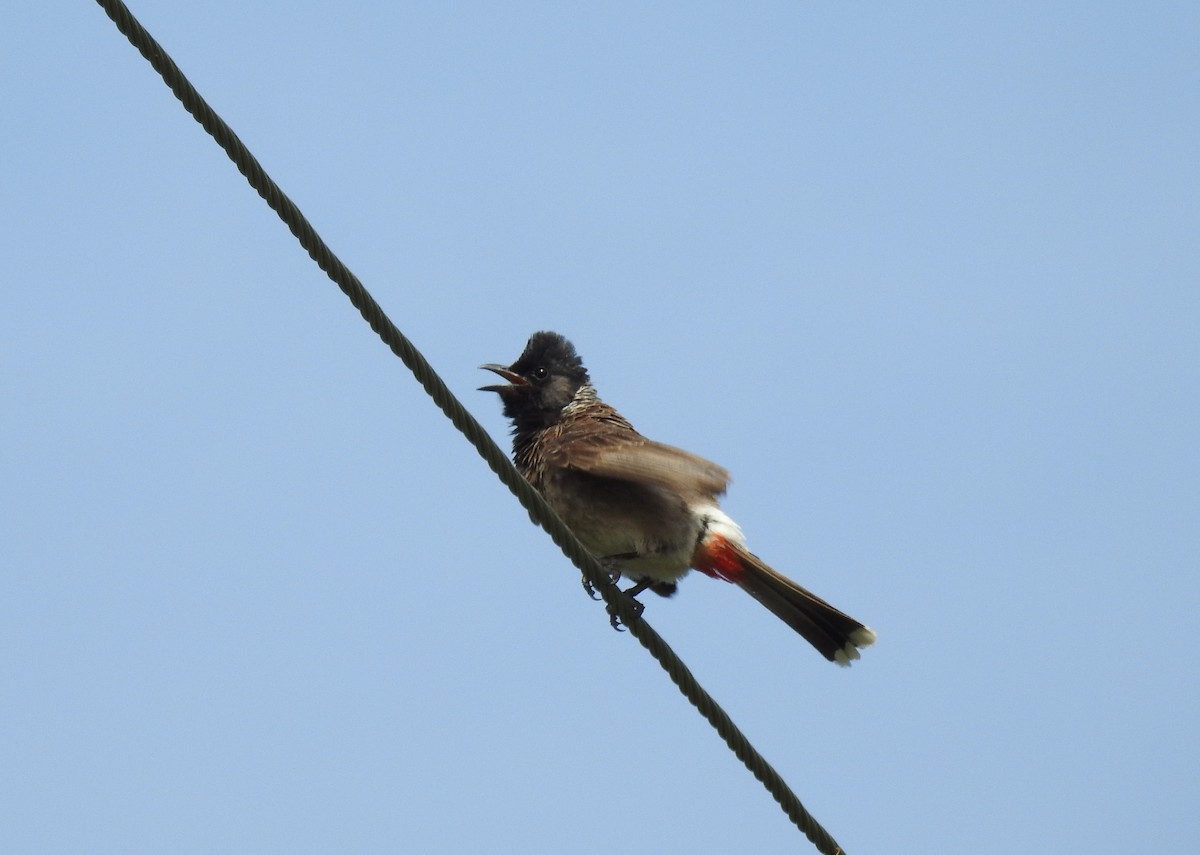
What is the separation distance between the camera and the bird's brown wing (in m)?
5.56

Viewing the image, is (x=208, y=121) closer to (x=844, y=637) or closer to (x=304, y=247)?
(x=304, y=247)

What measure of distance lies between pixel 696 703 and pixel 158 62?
236 centimetres

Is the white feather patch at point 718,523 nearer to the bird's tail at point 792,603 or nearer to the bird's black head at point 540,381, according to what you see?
the bird's tail at point 792,603

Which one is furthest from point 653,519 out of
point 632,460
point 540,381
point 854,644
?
point 540,381

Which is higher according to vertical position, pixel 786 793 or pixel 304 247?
pixel 304 247

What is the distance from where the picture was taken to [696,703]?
4238 mm

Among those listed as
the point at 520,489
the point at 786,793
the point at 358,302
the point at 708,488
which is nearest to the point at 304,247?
the point at 358,302

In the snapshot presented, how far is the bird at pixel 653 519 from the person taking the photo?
586 centimetres

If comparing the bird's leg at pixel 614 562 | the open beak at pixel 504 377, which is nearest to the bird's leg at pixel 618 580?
the bird's leg at pixel 614 562

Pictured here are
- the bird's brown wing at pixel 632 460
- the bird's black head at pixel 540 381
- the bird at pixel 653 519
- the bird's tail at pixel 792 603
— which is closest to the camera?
the bird's brown wing at pixel 632 460

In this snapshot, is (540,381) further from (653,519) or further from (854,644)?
(854,644)

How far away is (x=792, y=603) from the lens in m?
6.21

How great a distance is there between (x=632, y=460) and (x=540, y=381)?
52.1 inches

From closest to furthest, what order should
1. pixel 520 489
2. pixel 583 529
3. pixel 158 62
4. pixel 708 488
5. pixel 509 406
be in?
pixel 158 62
pixel 520 489
pixel 708 488
pixel 583 529
pixel 509 406
